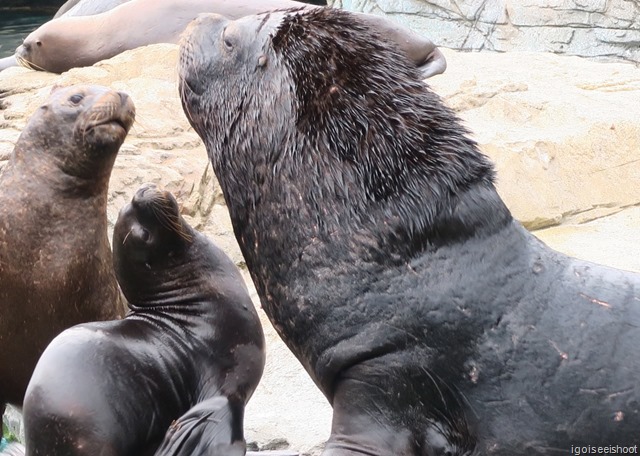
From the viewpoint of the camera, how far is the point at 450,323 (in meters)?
2.79

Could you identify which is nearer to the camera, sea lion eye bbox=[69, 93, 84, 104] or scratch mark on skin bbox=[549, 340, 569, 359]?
scratch mark on skin bbox=[549, 340, 569, 359]

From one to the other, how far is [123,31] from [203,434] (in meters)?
7.18

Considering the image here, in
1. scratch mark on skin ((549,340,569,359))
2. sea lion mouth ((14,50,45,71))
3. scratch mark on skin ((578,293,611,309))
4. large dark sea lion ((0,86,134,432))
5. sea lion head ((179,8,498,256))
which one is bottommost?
sea lion mouth ((14,50,45,71))

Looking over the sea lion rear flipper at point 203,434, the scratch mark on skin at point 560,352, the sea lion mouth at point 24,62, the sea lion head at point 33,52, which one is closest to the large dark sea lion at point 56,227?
the sea lion rear flipper at point 203,434

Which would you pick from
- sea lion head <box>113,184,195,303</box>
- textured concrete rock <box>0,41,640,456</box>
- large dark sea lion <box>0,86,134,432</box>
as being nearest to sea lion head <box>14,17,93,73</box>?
textured concrete rock <box>0,41,640,456</box>

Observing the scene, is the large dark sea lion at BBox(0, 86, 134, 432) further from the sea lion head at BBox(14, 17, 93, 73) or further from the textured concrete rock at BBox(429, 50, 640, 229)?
the sea lion head at BBox(14, 17, 93, 73)

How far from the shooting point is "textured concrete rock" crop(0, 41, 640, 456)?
656 cm

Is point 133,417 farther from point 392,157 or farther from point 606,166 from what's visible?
point 606,166

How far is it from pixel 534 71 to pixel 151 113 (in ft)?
12.9

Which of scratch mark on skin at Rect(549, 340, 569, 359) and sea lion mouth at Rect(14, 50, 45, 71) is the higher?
scratch mark on skin at Rect(549, 340, 569, 359)

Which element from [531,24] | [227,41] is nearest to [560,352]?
[227,41]

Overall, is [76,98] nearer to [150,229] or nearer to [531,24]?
[150,229]

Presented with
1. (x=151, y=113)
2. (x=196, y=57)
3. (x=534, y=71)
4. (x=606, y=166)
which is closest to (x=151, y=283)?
(x=196, y=57)

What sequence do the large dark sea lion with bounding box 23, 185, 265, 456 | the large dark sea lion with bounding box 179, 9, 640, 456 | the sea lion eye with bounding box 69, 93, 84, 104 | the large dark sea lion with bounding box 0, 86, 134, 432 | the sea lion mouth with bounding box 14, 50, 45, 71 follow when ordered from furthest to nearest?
the sea lion mouth with bounding box 14, 50, 45, 71, the sea lion eye with bounding box 69, 93, 84, 104, the large dark sea lion with bounding box 0, 86, 134, 432, the large dark sea lion with bounding box 23, 185, 265, 456, the large dark sea lion with bounding box 179, 9, 640, 456
